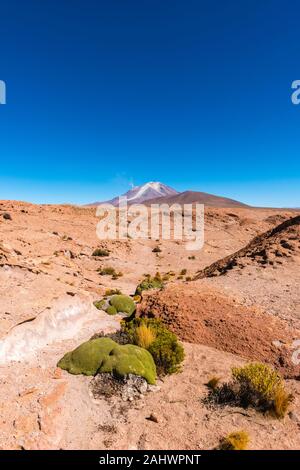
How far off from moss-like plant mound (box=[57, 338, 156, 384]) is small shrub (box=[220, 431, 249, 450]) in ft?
8.29

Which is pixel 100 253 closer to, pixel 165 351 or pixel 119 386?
pixel 165 351

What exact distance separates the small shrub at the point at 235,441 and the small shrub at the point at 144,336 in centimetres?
380

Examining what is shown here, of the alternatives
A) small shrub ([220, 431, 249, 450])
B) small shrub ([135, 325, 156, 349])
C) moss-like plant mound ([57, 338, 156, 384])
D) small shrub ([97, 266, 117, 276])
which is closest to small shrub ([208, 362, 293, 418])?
small shrub ([220, 431, 249, 450])

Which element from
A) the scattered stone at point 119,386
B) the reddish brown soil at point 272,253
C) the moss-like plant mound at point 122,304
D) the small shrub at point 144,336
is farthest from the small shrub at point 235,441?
the reddish brown soil at point 272,253

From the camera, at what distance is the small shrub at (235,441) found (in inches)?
239

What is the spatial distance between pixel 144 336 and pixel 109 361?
1.75 m

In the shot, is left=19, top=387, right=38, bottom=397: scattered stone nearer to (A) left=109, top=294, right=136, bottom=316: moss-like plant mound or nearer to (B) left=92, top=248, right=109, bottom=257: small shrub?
(A) left=109, top=294, right=136, bottom=316: moss-like plant mound

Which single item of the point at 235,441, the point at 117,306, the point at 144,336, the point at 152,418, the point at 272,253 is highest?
the point at 272,253

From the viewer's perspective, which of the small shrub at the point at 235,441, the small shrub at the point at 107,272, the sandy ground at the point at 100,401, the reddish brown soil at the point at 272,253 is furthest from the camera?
the small shrub at the point at 107,272

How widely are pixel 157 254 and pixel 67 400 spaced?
30.0m

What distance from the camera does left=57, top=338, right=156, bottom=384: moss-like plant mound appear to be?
830 centimetres

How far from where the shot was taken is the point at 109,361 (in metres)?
8.53

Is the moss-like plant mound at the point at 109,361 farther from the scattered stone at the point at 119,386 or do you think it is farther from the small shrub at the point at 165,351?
the small shrub at the point at 165,351

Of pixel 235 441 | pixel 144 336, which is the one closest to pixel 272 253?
pixel 144 336
